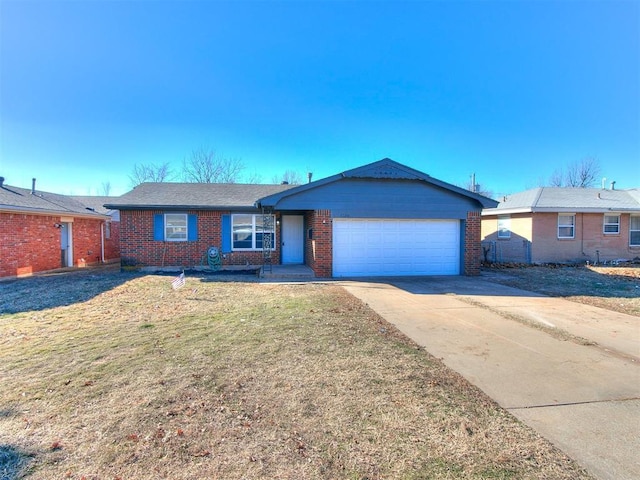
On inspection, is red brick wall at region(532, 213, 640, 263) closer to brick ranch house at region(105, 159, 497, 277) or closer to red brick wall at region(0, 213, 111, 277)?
brick ranch house at region(105, 159, 497, 277)

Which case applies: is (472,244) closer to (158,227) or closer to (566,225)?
(566,225)

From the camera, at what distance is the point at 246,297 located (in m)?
8.26

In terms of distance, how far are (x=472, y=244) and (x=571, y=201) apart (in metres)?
9.17

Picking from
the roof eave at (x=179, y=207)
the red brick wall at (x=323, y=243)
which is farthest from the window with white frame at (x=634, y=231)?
the roof eave at (x=179, y=207)

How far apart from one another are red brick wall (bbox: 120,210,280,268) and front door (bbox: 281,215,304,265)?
1196 mm

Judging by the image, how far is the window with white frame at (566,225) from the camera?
54.9 feet

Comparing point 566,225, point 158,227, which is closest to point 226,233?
point 158,227

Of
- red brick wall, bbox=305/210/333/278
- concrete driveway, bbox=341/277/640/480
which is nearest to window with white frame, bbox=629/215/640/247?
concrete driveway, bbox=341/277/640/480

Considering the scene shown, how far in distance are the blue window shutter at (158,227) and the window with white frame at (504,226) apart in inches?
690

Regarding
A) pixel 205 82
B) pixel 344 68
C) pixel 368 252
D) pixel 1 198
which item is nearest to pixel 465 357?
pixel 368 252

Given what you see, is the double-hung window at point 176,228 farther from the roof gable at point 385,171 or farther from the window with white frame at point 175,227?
the roof gable at point 385,171

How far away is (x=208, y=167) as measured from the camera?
3183 centimetres

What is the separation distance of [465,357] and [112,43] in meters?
12.3

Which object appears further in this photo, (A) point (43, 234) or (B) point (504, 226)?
(B) point (504, 226)
